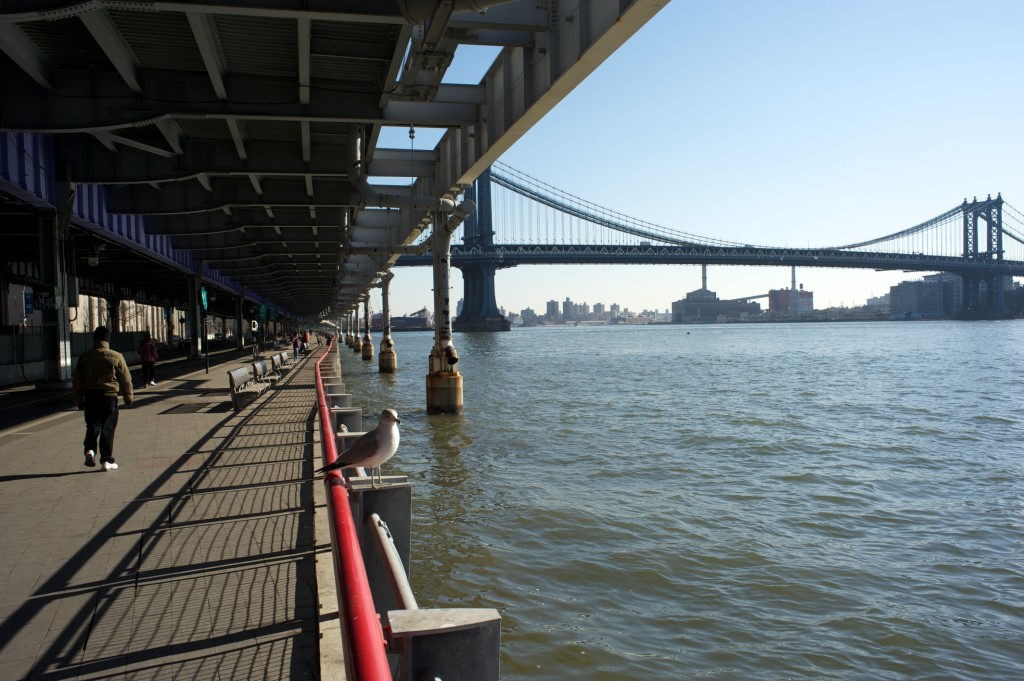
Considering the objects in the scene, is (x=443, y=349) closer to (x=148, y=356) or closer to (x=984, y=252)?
(x=148, y=356)

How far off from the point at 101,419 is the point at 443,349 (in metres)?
13.1

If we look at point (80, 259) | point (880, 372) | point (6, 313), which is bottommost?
point (880, 372)

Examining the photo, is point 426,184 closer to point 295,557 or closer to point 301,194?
point 301,194

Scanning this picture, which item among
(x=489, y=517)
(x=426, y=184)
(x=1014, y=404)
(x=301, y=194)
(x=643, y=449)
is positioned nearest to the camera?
(x=489, y=517)

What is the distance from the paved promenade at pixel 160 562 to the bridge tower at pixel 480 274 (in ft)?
327

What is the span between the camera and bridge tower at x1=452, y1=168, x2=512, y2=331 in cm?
11131

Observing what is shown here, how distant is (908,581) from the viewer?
776 centimetres

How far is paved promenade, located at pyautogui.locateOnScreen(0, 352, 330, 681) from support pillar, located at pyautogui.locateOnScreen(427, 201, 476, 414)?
1026 cm

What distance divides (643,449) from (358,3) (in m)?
10.8

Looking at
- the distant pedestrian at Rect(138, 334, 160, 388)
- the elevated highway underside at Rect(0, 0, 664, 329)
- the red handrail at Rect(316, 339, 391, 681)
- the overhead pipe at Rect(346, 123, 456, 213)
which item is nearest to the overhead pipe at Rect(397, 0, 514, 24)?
the elevated highway underside at Rect(0, 0, 664, 329)

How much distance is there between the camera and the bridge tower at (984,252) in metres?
127

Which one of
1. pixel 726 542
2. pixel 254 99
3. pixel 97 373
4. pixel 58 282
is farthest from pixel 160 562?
pixel 58 282

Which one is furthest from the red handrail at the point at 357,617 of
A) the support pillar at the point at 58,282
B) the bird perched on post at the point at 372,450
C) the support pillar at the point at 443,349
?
the support pillar at the point at 443,349

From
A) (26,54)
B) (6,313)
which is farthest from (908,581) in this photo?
(6,313)
